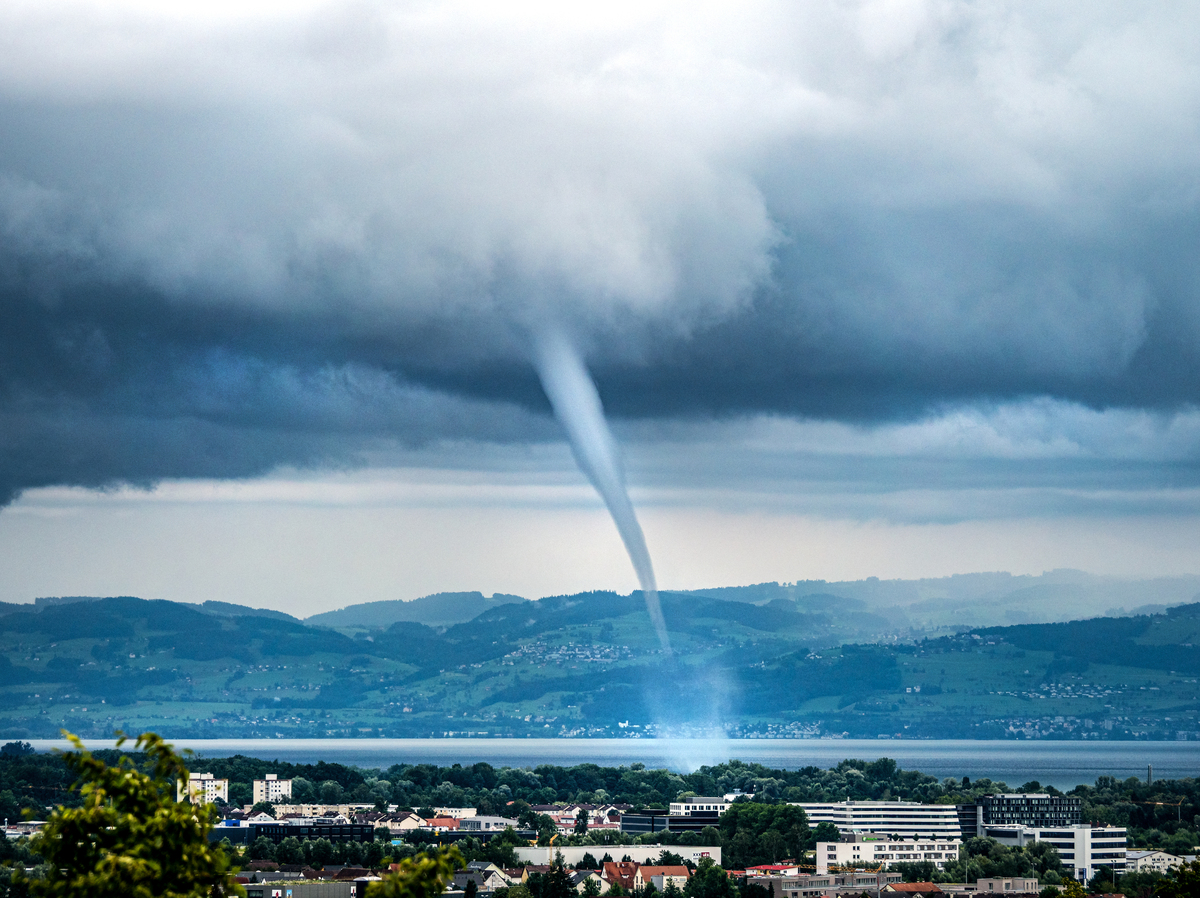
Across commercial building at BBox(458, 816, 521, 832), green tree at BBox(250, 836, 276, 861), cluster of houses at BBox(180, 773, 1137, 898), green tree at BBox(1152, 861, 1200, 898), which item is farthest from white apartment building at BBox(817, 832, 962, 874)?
green tree at BBox(1152, 861, 1200, 898)

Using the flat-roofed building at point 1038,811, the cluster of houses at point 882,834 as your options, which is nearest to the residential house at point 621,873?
the cluster of houses at point 882,834

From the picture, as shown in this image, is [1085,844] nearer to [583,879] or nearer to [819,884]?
[819,884]

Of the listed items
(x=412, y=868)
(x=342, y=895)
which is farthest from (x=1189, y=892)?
(x=342, y=895)

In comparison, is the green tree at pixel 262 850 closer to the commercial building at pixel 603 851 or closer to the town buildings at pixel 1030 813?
the commercial building at pixel 603 851

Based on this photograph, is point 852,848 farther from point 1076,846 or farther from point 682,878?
point 682,878

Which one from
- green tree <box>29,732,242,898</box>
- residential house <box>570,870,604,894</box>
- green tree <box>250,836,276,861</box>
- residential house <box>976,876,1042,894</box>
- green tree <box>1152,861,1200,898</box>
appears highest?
green tree <box>29,732,242,898</box>

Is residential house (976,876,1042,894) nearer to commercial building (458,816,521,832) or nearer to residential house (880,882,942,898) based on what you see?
residential house (880,882,942,898)

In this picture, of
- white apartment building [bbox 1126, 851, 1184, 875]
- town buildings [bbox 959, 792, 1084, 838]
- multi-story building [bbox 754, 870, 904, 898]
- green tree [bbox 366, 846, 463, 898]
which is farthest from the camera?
town buildings [bbox 959, 792, 1084, 838]
